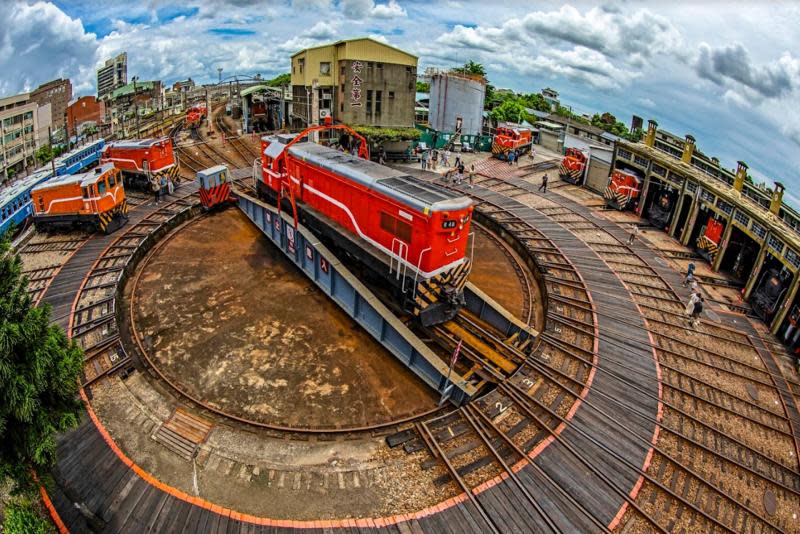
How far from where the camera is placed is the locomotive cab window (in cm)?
1173

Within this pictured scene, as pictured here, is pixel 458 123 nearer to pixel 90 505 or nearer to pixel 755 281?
pixel 755 281

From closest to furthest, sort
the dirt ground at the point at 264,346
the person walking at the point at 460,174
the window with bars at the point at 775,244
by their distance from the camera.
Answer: the dirt ground at the point at 264,346 → the window with bars at the point at 775,244 → the person walking at the point at 460,174

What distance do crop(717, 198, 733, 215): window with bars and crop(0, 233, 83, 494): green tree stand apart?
2100cm

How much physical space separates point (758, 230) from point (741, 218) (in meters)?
1.06

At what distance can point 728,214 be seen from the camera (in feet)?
55.8

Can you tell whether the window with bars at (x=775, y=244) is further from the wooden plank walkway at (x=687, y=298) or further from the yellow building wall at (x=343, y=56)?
the yellow building wall at (x=343, y=56)

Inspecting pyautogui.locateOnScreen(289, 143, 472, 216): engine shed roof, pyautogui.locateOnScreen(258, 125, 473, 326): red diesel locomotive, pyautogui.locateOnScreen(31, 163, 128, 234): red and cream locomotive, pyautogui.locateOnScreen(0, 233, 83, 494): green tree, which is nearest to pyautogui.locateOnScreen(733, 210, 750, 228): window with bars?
pyautogui.locateOnScreen(258, 125, 473, 326): red diesel locomotive

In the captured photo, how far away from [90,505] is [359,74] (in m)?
27.9

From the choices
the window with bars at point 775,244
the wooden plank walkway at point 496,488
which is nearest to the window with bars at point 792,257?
the window with bars at point 775,244

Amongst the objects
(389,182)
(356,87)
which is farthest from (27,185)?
(356,87)

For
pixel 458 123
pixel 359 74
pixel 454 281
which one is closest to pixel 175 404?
pixel 454 281

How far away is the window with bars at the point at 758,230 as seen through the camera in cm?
1512

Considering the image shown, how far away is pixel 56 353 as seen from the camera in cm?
608

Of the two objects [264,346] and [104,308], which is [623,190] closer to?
[264,346]
